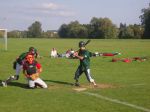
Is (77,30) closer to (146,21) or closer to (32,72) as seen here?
(146,21)

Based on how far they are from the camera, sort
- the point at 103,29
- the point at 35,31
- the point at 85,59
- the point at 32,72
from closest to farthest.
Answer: the point at 32,72 < the point at 85,59 < the point at 103,29 < the point at 35,31

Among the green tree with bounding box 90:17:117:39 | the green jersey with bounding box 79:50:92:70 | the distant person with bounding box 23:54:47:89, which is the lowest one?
the distant person with bounding box 23:54:47:89

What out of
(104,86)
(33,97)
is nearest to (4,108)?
(33,97)

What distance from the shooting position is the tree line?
406ft

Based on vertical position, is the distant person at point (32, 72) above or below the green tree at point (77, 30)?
below

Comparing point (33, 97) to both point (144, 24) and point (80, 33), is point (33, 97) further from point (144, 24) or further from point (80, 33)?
point (80, 33)

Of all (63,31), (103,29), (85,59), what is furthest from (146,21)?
(85,59)

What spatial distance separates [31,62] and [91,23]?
136215 mm

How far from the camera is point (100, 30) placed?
146 m

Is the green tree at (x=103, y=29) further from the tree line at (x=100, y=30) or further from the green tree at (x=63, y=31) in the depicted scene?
the green tree at (x=63, y=31)

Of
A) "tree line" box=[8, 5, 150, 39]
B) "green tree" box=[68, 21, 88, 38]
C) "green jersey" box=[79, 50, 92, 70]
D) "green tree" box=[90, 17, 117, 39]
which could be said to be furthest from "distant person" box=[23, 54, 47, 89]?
"green tree" box=[68, 21, 88, 38]

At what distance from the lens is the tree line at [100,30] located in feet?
406

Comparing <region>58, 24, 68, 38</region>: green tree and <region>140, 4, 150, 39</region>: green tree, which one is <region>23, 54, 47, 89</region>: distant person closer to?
<region>140, 4, 150, 39</region>: green tree

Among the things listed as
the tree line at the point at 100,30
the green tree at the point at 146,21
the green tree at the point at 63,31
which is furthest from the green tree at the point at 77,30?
the green tree at the point at 146,21
